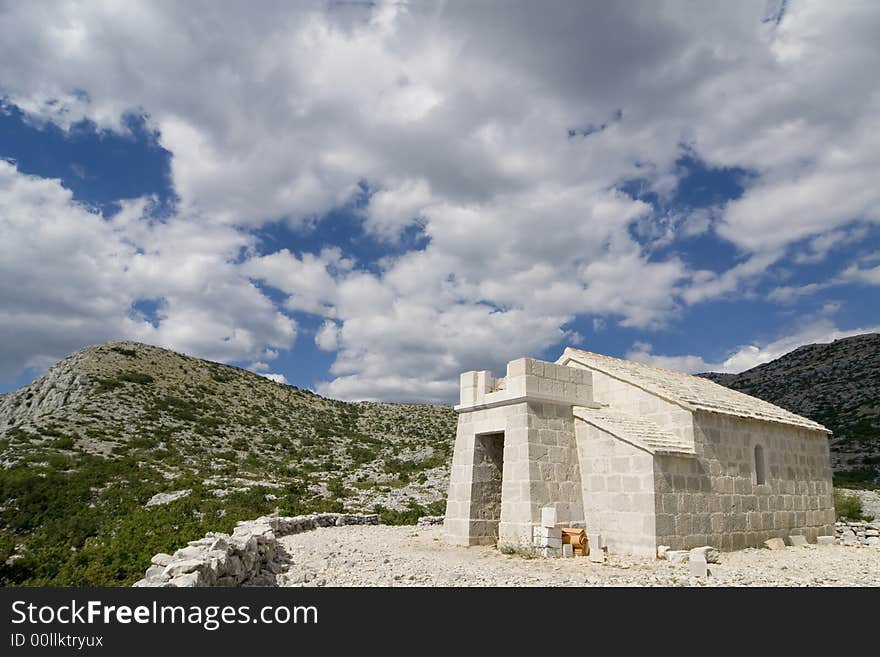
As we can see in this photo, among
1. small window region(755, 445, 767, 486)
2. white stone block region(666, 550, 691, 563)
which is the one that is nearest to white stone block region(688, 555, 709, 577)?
white stone block region(666, 550, 691, 563)

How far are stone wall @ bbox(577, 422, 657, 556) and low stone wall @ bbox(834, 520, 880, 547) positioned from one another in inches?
363

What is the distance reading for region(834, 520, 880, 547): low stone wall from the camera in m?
17.8

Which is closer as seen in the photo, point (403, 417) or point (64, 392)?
point (64, 392)

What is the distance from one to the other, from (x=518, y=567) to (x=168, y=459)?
84.3ft

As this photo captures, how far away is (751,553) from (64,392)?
4233cm

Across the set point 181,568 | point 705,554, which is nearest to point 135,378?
point 181,568

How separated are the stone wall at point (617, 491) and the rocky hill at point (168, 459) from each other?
8915mm

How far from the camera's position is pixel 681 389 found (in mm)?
15945

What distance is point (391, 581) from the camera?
966 centimetres

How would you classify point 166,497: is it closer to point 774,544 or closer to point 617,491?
point 617,491

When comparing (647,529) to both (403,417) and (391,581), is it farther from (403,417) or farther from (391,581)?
(403,417)

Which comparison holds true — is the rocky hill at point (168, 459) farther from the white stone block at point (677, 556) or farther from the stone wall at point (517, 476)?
the white stone block at point (677, 556)

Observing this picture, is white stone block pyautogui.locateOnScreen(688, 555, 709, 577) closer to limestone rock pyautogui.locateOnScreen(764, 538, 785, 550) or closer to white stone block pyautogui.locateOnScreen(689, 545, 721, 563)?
white stone block pyautogui.locateOnScreen(689, 545, 721, 563)

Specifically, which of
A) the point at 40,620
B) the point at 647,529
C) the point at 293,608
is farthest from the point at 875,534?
the point at 40,620
